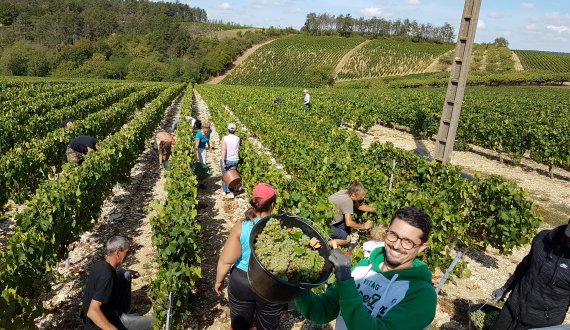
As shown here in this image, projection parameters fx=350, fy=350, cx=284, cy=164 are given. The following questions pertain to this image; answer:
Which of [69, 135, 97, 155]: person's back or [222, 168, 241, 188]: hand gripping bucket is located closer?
[222, 168, 241, 188]: hand gripping bucket

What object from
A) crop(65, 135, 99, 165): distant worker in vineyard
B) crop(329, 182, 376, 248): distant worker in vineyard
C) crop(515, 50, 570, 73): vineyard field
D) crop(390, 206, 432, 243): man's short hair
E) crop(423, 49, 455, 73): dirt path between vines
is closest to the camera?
crop(390, 206, 432, 243): man's short hair

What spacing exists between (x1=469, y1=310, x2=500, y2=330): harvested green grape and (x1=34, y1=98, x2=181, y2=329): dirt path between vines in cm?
415

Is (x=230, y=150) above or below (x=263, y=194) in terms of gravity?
below

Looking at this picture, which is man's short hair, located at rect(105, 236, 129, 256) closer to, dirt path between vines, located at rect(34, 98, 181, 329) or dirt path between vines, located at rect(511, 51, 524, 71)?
dirt path between vines, located at rect(34, 98, 181, 329)

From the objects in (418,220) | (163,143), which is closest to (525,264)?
(418,220)

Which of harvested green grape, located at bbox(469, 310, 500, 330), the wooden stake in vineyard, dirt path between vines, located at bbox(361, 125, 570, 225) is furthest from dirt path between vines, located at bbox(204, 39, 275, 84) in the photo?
harvested green grape, located at bbox(469, 310, 500, 330)

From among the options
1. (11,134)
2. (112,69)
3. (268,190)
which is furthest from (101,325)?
(112,69)

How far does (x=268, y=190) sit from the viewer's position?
10.8 ft

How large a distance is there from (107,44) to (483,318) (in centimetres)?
12361

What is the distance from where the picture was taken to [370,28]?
471 feet

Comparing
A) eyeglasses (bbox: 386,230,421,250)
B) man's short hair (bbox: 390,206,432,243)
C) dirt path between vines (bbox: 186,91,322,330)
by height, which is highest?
man's short hair (bbox: 390,206,432,243)

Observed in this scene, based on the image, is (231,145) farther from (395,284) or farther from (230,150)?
(395,284)

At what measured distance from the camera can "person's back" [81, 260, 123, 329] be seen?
133 inches

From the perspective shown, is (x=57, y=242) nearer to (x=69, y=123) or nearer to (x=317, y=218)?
(x=317, y=218)
